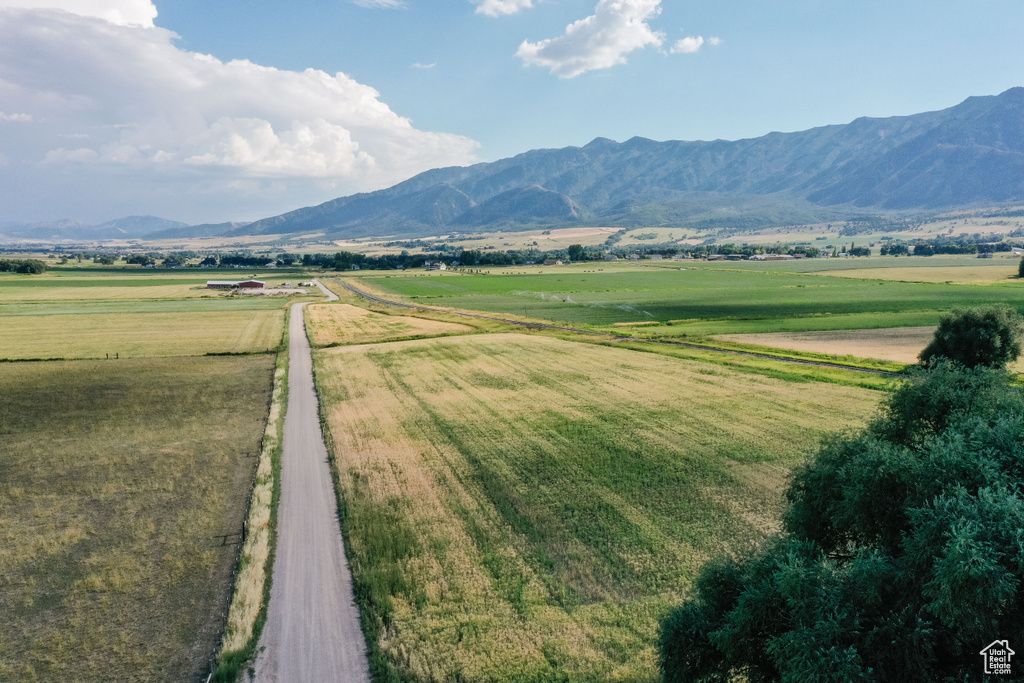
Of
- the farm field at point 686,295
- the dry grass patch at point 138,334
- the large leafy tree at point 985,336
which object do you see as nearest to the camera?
the large leafy tree at point 985,336

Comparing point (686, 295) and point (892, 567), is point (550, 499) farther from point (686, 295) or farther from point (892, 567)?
point (686, 295)

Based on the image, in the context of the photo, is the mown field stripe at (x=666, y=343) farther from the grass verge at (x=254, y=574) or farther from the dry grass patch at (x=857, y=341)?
the grass verge at (x=254, y=574)

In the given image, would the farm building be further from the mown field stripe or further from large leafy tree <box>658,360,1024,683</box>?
large leafy tree <box>658,360,1024,683</box>

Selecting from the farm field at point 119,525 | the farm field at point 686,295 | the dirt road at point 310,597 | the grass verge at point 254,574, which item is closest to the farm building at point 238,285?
the farm field at point 686,295

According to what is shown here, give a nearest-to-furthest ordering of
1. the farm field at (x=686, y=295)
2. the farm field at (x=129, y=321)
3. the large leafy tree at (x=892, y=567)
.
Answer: the large leafy tree at (x=892, y=567) < the farm field at (x=129, y=321) < the farm field at (x=686, y=295)

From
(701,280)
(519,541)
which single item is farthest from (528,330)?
(701,280)

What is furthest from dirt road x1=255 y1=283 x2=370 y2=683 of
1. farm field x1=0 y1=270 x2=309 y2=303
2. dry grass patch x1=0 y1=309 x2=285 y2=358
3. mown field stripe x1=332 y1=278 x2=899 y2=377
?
farm field x1=0 y1=270 x2=309 y2=303

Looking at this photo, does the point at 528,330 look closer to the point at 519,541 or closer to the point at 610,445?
the point at 610,445

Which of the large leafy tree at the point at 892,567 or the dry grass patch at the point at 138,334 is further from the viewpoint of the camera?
the dry grass patch at the point at 138,334
